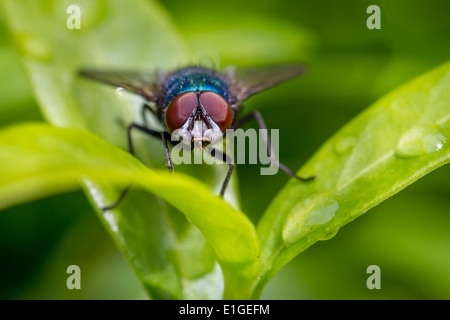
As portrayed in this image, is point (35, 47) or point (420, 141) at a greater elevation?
point (35, 47)

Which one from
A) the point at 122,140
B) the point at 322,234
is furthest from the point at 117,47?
the point at 322,234

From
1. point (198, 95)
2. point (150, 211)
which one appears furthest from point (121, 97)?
point (150, 211)

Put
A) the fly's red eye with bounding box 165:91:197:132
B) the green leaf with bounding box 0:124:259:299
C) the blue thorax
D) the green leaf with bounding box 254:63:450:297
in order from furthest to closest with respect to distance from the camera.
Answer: the blue thorax, the fly's red eye with bounding box 165:91:197:132, the green leaf with bounding box 254:63:450:297, the green leaf with bounding box 0:124:259:299

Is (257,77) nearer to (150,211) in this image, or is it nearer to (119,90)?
(119,90)

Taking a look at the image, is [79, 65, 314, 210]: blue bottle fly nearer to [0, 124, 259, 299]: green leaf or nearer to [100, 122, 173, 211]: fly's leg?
[100, 122, 173, 211]: fly's leg

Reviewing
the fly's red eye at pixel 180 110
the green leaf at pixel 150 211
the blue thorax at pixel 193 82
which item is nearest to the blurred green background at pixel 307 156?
the blue thorax at pixel 193 82

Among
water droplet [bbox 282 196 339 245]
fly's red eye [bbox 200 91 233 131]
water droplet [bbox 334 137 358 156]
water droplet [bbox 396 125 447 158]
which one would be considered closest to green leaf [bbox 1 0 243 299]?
fly's red eye [bbox 200 91 233 131]

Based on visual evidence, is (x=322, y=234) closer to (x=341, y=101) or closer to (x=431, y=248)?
(x=431, y=248)
